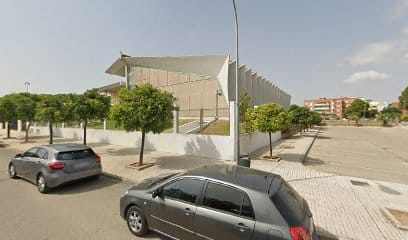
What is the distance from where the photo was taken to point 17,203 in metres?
5.65

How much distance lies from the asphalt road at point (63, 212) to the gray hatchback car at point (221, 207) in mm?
668

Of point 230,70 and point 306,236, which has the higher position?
point 230,70

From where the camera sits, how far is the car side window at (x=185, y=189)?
3535 millimetres

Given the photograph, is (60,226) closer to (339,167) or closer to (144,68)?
(339,167)

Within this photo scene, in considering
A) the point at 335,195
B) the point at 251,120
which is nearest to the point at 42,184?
the point at 335,195

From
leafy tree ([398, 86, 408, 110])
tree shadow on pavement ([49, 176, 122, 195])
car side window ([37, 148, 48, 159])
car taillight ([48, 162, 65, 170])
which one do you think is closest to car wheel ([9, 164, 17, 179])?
car side window ([37, 148, 48, 159])

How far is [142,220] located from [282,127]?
8.58 metres

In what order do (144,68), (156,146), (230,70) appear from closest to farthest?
(156,146) < (230,70) < (144,68)

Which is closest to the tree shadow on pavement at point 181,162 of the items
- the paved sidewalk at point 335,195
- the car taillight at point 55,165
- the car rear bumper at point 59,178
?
the paved sidewalk at point 335,195

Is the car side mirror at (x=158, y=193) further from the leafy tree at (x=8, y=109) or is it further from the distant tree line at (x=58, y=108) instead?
the leafy tree at (x=8, y=109)

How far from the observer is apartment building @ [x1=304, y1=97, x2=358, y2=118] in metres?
128

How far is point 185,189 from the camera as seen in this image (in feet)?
12.1

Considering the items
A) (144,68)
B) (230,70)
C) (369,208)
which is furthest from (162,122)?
(144,68)

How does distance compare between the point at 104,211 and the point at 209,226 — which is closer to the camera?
the point at 209,226
